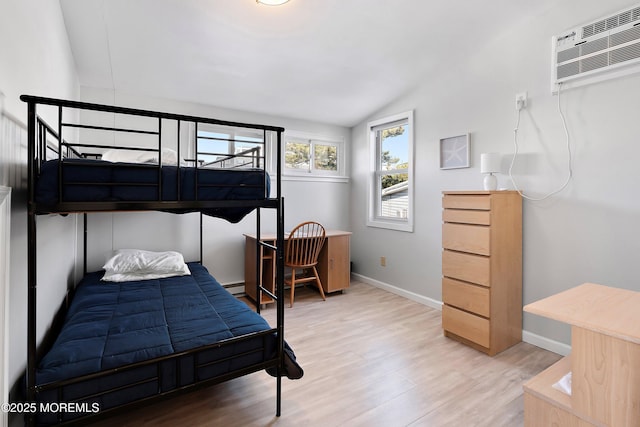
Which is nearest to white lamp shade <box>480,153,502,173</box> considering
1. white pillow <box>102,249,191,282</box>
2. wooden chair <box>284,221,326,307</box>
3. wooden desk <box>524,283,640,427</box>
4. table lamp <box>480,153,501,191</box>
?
table lamp <box>480,153,501,191</box>

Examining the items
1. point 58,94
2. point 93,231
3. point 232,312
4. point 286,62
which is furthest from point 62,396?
point 286,62

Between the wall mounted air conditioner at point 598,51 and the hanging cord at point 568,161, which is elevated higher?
the wall mounted air conditioner at point 598,51

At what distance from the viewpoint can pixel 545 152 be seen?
247cm

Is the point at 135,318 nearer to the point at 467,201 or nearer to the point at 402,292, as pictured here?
the point at 467,201

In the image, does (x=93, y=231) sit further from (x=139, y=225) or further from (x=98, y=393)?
(x=98, y=393)

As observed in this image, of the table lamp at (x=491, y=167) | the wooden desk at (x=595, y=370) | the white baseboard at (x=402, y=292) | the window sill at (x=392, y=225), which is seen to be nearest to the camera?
the wooden desk at (x=595, y=370)

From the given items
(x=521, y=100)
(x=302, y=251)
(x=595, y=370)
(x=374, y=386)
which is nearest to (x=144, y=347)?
(x=374, y=386)

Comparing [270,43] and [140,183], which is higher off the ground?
[270,43]

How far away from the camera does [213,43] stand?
2.50 metres

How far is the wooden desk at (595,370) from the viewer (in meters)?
1.13

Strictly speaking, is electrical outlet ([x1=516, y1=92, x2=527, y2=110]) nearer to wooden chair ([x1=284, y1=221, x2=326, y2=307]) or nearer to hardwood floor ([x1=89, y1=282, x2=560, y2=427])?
hardwood floor ([x1=89, y1=282, x2=560, y2=427])

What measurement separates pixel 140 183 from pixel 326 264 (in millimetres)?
2638

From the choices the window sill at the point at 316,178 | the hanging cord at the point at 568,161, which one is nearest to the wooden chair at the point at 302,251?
the window sill at the point at 316,178

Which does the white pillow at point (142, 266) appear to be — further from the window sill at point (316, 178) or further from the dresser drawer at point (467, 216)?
the dresser drawer at point (467, 216)
